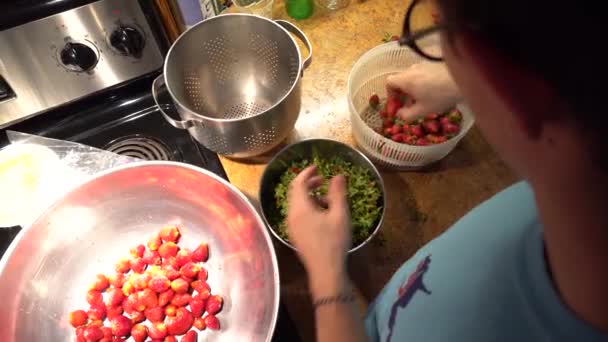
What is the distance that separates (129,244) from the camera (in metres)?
0.90

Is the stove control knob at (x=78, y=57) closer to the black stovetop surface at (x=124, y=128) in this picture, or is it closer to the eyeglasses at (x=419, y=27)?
the black stovetop surface at (x=124, y=128)

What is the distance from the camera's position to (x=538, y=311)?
0.39 metres

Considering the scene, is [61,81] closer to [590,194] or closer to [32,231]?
[32,231]

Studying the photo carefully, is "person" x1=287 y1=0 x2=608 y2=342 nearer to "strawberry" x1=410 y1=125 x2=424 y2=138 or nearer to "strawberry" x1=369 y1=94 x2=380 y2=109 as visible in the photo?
"strawberry" x1=410 y1=125 x2=424 y2=138

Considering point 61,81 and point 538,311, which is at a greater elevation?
point 61,81

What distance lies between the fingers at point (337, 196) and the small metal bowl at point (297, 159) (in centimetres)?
14

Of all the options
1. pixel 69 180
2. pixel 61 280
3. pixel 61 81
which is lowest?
pixel 61 280

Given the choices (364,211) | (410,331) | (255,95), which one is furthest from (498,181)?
(255,95)

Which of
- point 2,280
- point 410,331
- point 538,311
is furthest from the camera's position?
A: point 2,280

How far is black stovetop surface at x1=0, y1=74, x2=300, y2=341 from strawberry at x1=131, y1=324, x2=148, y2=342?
355 mm

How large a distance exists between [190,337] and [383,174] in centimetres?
53

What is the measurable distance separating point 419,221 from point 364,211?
0.14 metres

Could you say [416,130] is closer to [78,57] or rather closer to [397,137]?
[397,137]

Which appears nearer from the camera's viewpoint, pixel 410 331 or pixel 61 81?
pixel 410 331
